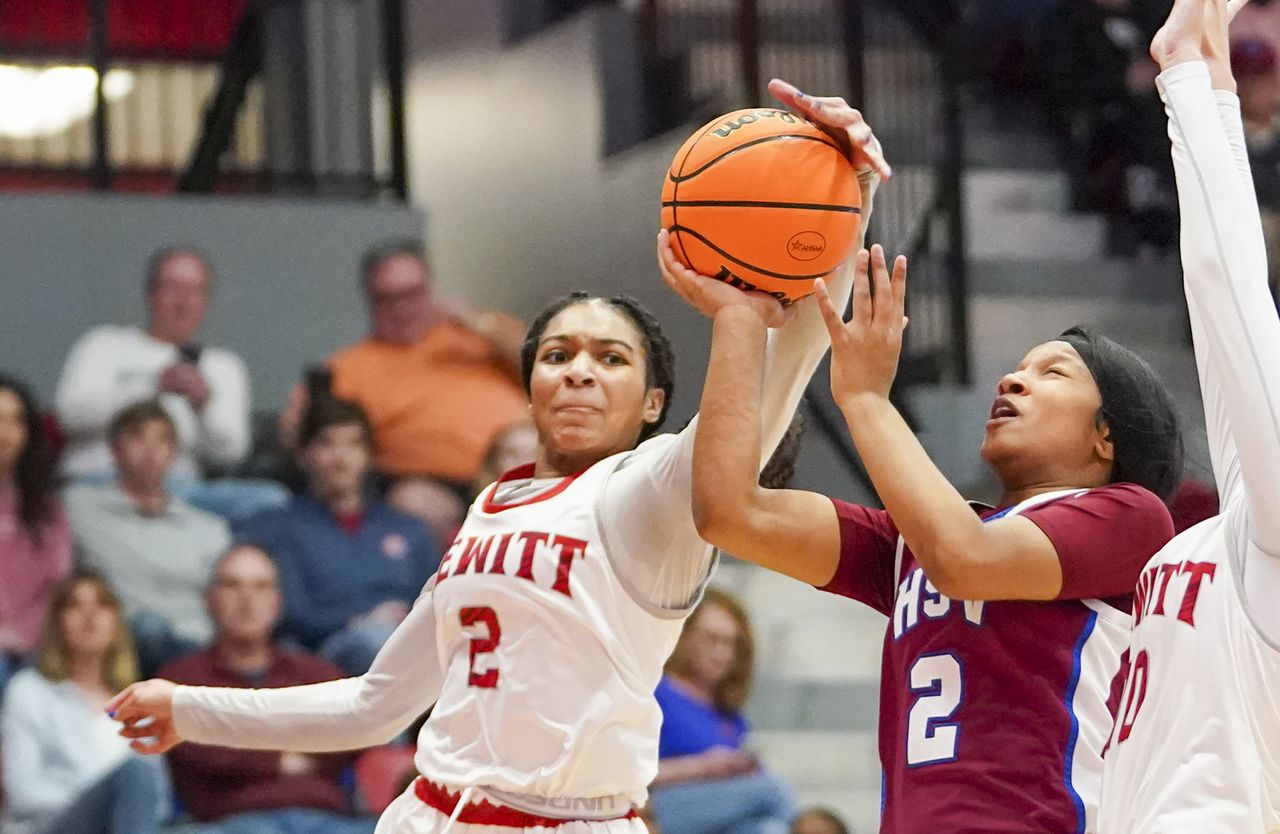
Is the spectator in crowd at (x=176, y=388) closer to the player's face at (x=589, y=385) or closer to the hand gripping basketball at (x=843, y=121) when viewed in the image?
the player's face at (x=589, y=385)

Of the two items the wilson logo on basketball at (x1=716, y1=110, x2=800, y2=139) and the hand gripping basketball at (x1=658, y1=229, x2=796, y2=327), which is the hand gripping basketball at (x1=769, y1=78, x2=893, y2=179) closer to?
the wilson logo on basketball at (x1=716, y1=110, x2=800, y2=139)

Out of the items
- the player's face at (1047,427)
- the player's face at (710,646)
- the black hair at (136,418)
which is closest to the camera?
the player's face at (1047,427)

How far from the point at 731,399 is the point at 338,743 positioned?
1.22 m

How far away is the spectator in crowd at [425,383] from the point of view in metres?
7.43

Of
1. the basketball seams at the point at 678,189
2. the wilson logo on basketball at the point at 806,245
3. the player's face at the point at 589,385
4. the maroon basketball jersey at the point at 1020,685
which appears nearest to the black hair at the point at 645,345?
the player's face at the point at 589,385

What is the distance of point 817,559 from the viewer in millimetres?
2984

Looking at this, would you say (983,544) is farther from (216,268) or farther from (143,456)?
(216,268)

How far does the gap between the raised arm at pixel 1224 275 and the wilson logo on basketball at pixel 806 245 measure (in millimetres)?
561

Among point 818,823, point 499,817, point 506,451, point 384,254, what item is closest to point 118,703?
point 499,817

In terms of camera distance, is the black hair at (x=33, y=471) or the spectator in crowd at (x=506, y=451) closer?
the black hair at (x=33, y=471)

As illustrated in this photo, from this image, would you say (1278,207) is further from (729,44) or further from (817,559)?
(817,559)

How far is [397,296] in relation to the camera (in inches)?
303

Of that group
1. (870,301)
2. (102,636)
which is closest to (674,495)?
(870,301)

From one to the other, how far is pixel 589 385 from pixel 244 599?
3.47 metres
